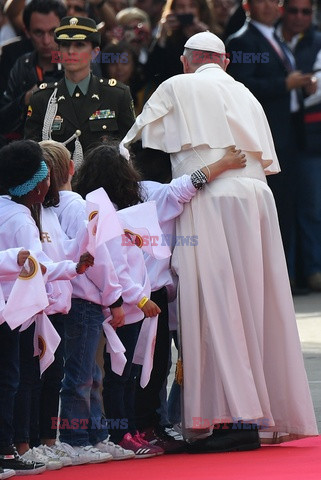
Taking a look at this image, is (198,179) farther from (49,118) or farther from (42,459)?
(42,459)

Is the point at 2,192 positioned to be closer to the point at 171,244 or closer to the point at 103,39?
the point at 171,244

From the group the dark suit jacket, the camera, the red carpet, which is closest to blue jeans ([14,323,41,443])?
the red carpet

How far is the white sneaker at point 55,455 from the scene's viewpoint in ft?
24.5

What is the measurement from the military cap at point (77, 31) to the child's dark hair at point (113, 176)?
4.52ft

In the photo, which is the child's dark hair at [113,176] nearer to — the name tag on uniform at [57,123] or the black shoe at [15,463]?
the name tag on uniform at [57,123]

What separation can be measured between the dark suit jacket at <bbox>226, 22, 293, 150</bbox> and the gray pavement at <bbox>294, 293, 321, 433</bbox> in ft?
5.26

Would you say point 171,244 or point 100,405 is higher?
point 171,244

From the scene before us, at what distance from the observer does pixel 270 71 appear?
13180mm

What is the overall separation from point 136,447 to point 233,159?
1591 mm

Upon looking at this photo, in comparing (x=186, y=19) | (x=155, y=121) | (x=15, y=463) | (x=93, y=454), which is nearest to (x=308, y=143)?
(x=186, y=19)

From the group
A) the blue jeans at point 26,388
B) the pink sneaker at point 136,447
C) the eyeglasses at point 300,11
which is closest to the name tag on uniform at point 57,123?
the blue jeans at point 26,388

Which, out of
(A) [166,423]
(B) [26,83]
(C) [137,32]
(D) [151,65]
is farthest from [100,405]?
(C) [137,32]

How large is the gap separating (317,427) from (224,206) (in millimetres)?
1386

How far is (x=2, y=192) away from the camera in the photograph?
7.34 m
